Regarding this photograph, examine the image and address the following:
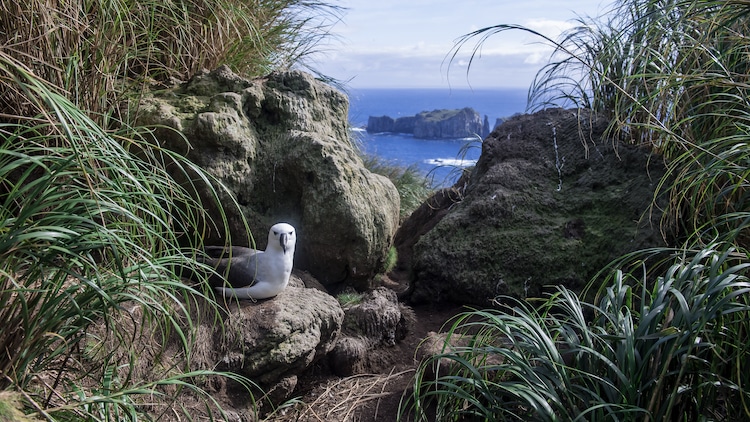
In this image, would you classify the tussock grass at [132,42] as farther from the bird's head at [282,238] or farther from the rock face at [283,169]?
the bird's head at [282,238]

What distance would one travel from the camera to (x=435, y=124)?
12.2 meters

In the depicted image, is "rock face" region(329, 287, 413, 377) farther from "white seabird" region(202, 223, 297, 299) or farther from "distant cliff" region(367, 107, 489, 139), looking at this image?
"distant cliff" region(367, 107, 489, 139)

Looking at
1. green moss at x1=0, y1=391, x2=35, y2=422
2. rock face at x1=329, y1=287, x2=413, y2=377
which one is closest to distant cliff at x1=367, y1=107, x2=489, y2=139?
rock face at x1=329, y1=287, x2=413, y2=377

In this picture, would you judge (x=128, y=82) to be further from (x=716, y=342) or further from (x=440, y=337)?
(x=716, y=342)

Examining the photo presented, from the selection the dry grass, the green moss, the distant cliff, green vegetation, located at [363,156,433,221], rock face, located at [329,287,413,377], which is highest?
the distant cliff

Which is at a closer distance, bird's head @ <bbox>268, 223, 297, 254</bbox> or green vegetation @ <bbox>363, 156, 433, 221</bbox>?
bird's head @ <bbox>268, 223, 297, 254</bbox>

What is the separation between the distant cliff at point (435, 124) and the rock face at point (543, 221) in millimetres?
5811

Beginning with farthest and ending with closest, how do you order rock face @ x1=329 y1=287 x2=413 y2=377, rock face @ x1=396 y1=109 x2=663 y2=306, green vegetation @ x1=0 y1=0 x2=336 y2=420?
rock face @ x1=396 y1=109 x2=663 y2=306, rock face @ x1=329 y1=287 x2=413 y2=377, green vegetation @ x1=0 y1=0 x2=336 y2=420

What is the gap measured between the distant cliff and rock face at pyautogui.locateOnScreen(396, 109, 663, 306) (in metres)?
5.81

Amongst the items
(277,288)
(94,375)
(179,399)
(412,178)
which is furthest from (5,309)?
(412,178)

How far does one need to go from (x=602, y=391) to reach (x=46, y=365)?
2170 mm

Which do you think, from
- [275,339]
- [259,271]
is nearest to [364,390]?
[275,339]

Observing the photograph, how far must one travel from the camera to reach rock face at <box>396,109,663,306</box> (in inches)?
148

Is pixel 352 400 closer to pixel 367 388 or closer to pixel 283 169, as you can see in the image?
pixel 367 388
